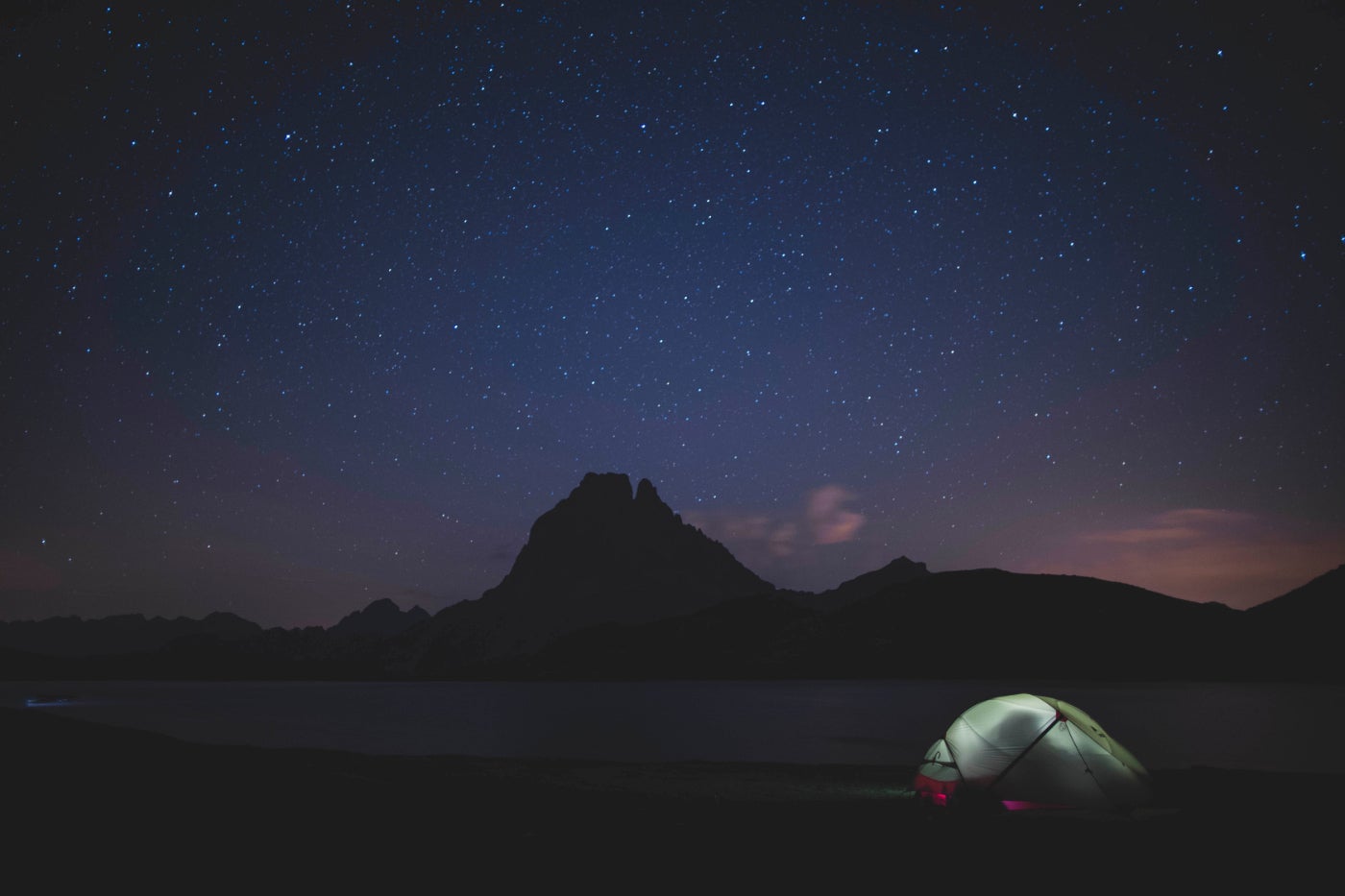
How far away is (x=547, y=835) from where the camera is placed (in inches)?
434

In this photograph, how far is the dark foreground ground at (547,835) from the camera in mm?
8789

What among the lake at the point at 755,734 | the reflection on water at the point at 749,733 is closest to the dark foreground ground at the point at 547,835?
the lake at the point at 755,734

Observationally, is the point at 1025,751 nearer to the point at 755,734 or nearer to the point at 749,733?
the point at 755,734

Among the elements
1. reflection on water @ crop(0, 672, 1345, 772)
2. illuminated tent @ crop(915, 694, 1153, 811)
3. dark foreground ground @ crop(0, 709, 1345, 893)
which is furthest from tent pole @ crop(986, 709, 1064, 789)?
reflection on water @ crop(0, 672, 1345, 772)

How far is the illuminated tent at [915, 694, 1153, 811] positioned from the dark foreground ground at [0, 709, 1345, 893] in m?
0.90

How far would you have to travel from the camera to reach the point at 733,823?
41.3ft

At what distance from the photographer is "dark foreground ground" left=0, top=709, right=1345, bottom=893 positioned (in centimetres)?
879

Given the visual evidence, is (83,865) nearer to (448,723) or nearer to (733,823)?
(733,823)

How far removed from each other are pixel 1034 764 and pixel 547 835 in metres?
10.5

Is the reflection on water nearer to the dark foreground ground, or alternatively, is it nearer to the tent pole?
A: the tent pole

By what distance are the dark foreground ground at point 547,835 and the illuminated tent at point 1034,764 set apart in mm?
901

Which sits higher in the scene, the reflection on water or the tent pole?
the tent pole

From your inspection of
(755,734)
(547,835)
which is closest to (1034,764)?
(547,835)

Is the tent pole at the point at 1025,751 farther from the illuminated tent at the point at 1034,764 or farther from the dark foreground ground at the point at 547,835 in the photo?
the dark foreground ground at the point at 547,835
